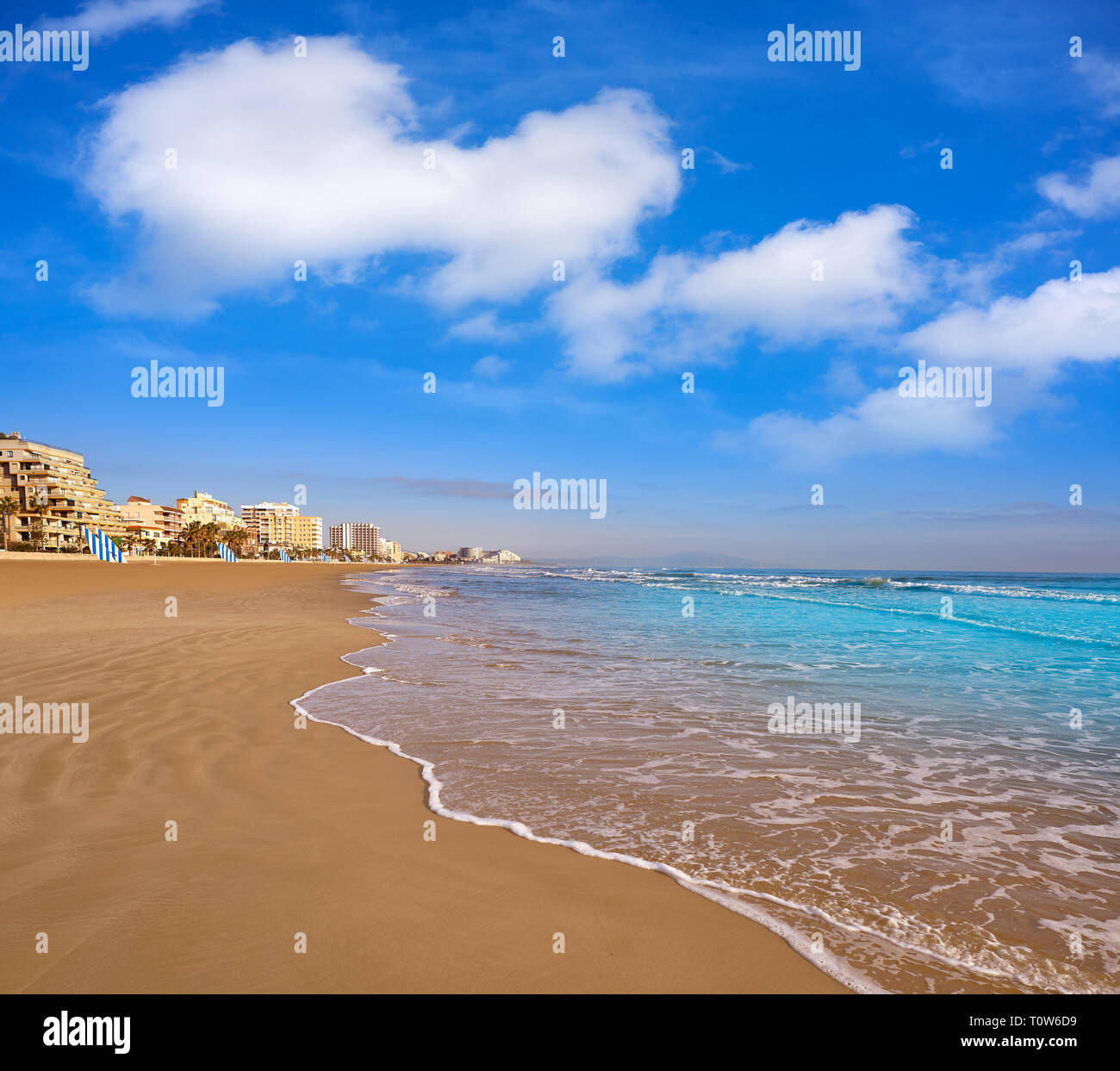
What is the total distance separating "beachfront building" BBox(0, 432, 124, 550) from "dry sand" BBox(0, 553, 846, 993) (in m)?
120

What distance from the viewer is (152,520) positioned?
164 meters

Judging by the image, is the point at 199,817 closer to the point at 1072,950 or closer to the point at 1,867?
the point at 1,867

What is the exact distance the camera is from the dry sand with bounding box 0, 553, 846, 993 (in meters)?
3.02

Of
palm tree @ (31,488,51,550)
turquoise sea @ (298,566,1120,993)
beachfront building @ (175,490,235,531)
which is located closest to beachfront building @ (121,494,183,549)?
beachfront building @ (175,490,235,531)

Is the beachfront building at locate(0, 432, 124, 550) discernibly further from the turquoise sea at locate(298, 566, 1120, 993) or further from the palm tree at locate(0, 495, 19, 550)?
the turquoise sea at locate(298, 566, 1120, 993)

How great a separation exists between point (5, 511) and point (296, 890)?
119 m

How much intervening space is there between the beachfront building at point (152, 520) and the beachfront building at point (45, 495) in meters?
20.1

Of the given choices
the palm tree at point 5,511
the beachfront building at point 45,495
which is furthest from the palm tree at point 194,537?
the palm tree at point 5,511

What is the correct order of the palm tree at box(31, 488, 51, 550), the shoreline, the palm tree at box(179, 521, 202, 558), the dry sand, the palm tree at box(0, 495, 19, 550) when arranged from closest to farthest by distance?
the dry sand → the shoreline → the palm tree at box(0, 495, 19, 550) → the palm tree at box(31, 488, 51, 550) → the palm tree at box(179, 521, 202, 558)

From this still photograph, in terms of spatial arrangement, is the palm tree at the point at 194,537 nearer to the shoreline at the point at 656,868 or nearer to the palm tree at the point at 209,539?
the palm tree at the point at 209,539

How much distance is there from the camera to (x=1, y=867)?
12.8ft

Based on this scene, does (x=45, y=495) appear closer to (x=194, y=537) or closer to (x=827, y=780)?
(x=194, y=537)
